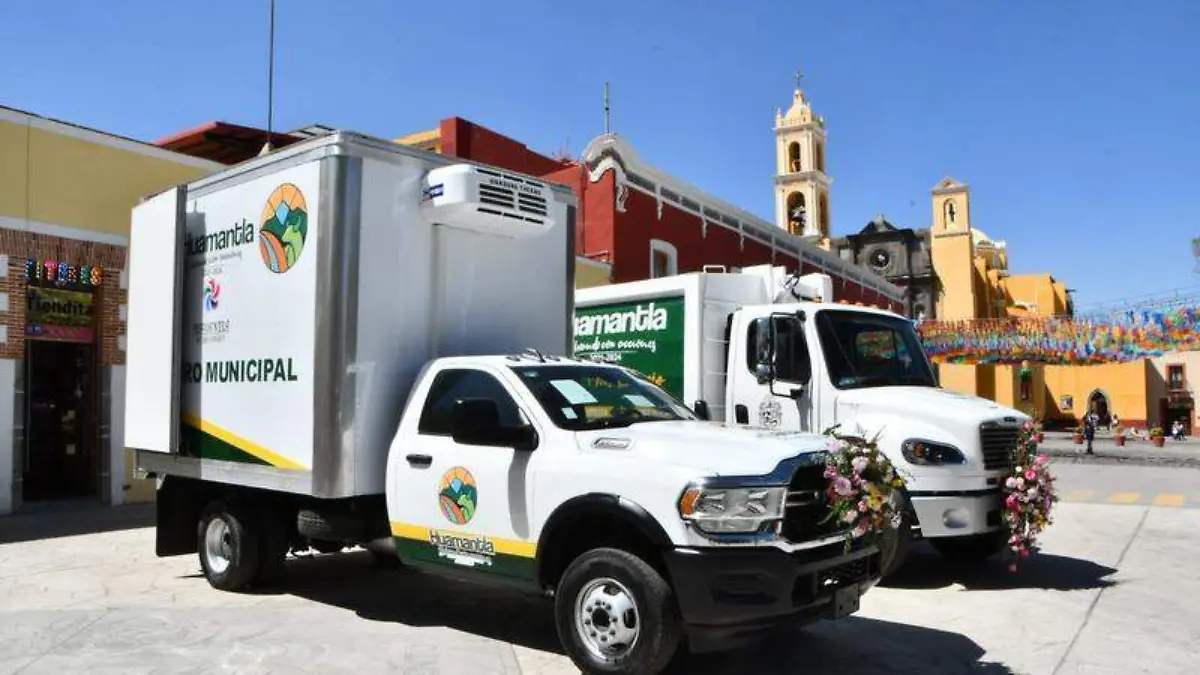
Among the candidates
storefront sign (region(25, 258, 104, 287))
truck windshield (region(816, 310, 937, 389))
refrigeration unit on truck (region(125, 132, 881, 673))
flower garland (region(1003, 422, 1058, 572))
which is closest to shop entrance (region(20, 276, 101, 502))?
storefront sign (region(25, 258, 104, 287))

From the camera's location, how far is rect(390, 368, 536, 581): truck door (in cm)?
546

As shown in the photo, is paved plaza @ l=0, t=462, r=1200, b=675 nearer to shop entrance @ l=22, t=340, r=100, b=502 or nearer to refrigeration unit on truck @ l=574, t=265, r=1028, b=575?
refrigeration unit on truck @ l=574, t=265, r=1028, b=575

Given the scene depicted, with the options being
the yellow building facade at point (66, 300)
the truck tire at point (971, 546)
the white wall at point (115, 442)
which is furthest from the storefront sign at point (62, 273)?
the truck tire at point (971, 546)

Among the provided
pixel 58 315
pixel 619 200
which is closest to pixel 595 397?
pixel 58 315

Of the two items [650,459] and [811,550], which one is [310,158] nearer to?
[650,459]

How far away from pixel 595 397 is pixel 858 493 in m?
1.82

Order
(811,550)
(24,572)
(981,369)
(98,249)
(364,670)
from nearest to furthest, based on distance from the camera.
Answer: (811,550), (364,670), (24,572), (98,249), (981,369)

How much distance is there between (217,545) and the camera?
7578 mm

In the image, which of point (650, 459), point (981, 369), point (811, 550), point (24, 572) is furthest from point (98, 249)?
point (981, 369)

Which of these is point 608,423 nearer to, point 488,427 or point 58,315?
point 488,427

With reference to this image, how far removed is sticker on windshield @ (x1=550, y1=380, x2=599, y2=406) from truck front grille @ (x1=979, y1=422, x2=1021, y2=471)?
146 inches

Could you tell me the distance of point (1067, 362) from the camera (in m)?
37.6

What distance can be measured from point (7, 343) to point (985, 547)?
1132 cm

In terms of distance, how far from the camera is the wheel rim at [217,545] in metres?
7.45
